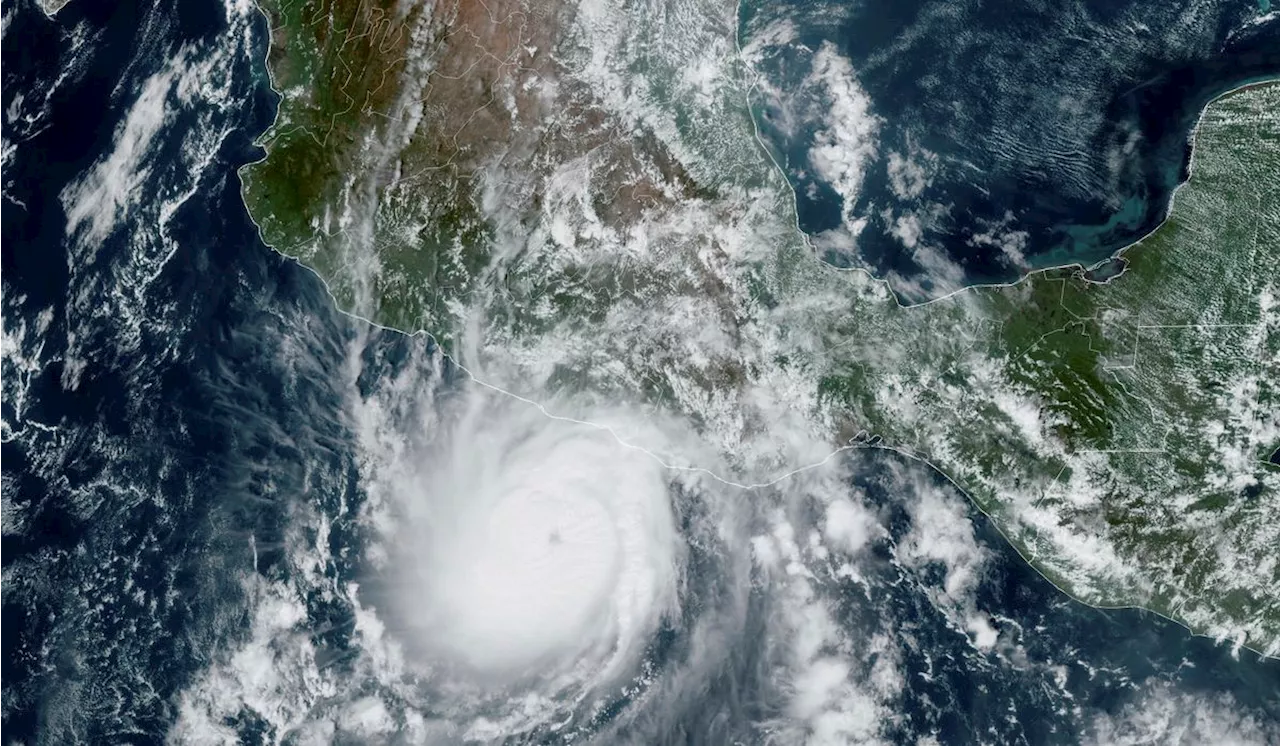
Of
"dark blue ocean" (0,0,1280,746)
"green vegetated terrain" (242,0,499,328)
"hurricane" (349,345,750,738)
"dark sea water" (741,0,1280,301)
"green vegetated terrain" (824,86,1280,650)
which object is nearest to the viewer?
"green vegetated terrain" (824,86,1280,650)

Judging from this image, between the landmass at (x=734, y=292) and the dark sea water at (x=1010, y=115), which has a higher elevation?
the dark sea water at (x=1010, y=115)

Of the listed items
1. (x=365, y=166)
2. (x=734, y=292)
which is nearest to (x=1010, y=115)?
(x=734, y=292)

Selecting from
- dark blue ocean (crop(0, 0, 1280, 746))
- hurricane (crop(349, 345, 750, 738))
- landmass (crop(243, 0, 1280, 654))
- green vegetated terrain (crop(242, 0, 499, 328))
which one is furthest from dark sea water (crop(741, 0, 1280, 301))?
green vegetated terrain (crop(242, 0, 499, 328))

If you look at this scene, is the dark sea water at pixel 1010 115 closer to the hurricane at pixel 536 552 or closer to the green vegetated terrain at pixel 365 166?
the hurricane at pixel 536 552

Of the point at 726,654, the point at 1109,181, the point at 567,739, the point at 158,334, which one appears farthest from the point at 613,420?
the point at 1109,181

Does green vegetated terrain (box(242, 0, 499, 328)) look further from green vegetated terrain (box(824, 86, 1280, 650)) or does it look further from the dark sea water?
green vegetated terrain (box(824, 86, 1280, 650))

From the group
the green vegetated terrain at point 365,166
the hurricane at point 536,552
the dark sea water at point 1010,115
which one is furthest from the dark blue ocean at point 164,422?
the dark sea water at point 1010,115
